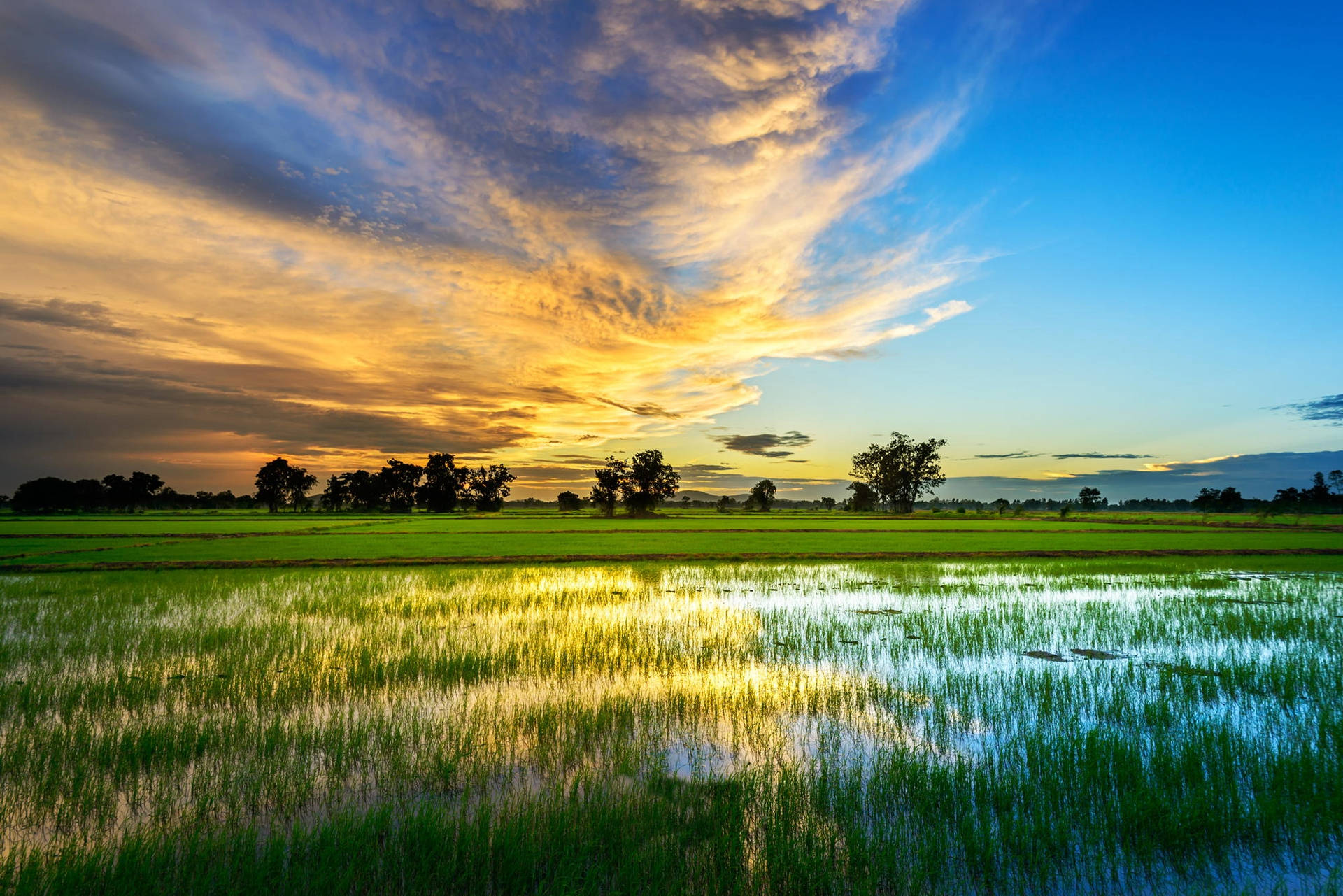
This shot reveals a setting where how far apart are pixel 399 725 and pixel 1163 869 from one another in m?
8.40

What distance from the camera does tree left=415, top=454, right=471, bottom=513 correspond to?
510 ft

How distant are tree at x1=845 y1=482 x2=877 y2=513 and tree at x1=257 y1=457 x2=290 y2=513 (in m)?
156

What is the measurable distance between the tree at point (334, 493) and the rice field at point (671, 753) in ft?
589

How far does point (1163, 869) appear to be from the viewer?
4742 millimetres

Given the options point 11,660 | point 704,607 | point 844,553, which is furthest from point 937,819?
point 844,553

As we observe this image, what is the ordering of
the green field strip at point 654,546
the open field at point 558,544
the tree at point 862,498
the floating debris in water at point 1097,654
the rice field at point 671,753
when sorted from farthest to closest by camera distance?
the tree at point 862,498
the green field strip at point 654,546
the open field at point 558,544
the floating debris in water at point 1097,654
the rice field at point 671,753

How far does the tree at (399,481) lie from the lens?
160 meters

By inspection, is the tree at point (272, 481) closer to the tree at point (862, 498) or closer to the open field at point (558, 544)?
the open field at point (558, 544)

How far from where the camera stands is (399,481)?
160m

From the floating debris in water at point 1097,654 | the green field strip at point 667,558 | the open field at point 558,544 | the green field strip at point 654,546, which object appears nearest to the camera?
the floating debris in water at point 1097,654

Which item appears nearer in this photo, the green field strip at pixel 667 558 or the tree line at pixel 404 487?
the green field strip at pixel 667 558

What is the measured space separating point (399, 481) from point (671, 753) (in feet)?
562

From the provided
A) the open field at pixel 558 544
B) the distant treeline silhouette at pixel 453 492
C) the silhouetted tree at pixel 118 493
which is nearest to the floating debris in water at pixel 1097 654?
the open field at pixel 558 544

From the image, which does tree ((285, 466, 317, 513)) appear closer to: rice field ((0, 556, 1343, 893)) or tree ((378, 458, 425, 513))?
tree ((378, 458, 425, 513))
